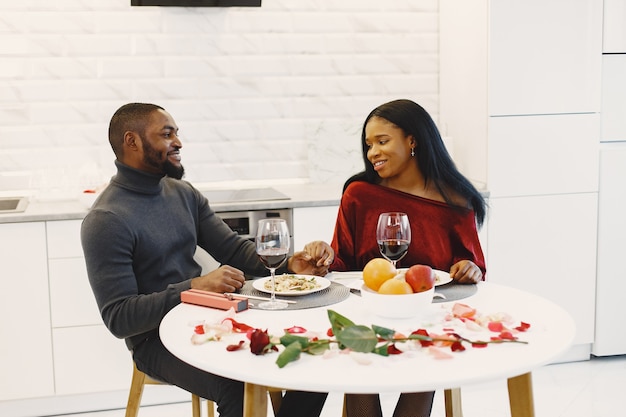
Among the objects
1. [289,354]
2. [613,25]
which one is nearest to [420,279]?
[289,354]

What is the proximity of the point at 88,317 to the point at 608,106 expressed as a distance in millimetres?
2633

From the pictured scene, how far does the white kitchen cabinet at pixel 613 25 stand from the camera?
146 inches

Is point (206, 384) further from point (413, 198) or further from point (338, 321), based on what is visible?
point (413, 198)

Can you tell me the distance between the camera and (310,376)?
1521 millimetres

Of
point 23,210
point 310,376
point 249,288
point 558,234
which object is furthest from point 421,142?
point 23,210

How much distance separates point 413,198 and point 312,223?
0.98m

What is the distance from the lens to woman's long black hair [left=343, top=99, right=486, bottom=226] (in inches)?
101

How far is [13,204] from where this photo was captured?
3.56m

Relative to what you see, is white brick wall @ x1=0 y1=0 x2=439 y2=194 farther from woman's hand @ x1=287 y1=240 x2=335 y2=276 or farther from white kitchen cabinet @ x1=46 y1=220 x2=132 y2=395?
woman's hand @ x1=287 y1=240 x2=335 y2=276

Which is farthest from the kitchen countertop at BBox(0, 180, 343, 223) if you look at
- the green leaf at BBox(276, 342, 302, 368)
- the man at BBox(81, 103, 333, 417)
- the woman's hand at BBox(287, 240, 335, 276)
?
the green leaf at BBox(276, 342, 302, 368)

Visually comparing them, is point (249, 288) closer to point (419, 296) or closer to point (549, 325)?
point (419, 296)

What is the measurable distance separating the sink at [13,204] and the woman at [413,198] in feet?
5.02

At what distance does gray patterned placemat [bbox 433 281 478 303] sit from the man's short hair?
1068 mm

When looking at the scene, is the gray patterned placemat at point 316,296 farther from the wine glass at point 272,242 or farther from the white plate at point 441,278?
the white plate at point 441,278
